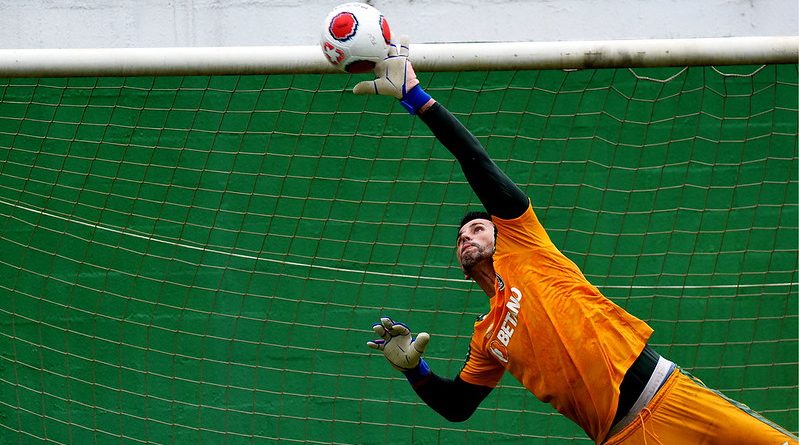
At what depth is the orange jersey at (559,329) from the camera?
3.31m

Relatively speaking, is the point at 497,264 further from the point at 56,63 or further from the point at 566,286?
the point at 56,63

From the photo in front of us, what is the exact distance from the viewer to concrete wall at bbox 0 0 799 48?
505 centimetres

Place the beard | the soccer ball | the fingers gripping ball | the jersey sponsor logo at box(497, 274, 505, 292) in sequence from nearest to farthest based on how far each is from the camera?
1. the soccer ball
2. the jersey sponsor logo at box(497, 274, 505, 292)
3. the beard
4. the fingers gripping ball

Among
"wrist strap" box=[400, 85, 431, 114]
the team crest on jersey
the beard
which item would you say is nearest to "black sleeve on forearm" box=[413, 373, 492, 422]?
the team crest on jersey

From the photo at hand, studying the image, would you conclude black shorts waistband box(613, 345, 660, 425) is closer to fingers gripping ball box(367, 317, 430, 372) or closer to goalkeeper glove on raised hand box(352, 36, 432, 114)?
fingers gripping ball box(367, 317, 430, 372)

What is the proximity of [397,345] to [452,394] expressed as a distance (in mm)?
304

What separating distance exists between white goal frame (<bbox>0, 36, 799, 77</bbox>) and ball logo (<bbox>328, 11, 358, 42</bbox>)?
0.58m

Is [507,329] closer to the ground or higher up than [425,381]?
higher up

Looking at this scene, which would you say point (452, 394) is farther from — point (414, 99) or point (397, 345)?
point (414, 99)

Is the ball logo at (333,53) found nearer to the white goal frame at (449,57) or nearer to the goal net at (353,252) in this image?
the white goal frame at (449,57)

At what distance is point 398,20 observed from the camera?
16.6ft

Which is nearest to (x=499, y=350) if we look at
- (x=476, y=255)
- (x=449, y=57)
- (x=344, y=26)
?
(x=476, y=255)

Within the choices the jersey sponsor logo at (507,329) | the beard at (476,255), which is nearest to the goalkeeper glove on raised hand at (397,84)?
the beard at (476,255)

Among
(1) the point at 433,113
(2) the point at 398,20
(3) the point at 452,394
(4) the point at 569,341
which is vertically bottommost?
(3) the point at 452,394
